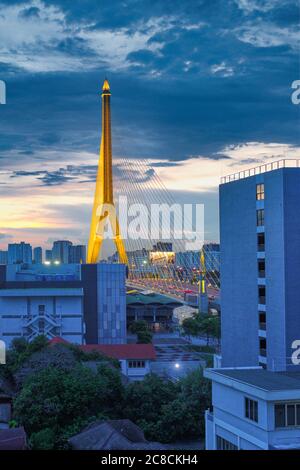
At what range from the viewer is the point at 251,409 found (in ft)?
11.1

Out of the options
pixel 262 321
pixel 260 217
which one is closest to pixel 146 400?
pixel 262 321

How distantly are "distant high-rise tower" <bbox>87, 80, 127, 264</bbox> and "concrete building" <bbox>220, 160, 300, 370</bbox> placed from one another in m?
8.15

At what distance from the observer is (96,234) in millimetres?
15117

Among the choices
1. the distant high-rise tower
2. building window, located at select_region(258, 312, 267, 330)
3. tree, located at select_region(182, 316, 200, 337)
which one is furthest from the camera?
Answer: the distant high-rise tower

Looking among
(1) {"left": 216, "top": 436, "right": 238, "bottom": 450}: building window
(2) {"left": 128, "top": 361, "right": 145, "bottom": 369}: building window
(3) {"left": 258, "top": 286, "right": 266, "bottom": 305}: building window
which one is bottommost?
(2) {"left": 128, "top": 361, "right": 145, "bottom": 369}: building window

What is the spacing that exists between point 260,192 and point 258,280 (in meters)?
0.91

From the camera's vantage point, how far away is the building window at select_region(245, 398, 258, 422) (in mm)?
3338

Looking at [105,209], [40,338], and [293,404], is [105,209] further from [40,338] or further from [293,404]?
[293,404]

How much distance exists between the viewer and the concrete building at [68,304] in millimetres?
11273

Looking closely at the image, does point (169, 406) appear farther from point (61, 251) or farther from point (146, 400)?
point (61, 251)

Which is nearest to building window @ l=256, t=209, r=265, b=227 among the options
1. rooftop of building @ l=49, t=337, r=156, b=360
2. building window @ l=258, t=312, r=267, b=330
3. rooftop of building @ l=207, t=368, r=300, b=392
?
building window @ l=258, t=312, r=267, b=330

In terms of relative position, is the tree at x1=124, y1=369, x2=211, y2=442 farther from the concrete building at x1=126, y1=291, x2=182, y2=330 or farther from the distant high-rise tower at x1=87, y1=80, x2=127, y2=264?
the concrete building at x1=126, y1=291, x2=182, y2=330

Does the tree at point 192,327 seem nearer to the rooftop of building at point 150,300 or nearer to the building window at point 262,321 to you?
the rooftop of building at point 150,300
